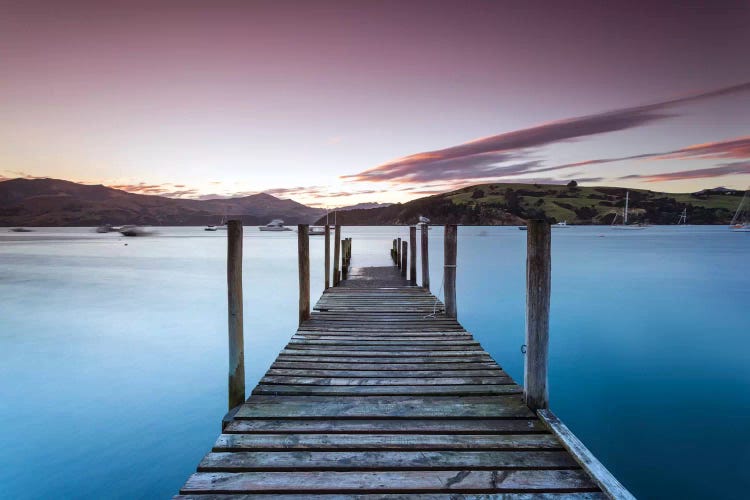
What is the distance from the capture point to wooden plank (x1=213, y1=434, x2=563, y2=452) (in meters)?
3.39

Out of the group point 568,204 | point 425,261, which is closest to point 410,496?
point 425,261

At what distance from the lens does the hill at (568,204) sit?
134000mm

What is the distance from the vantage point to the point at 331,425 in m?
3.77

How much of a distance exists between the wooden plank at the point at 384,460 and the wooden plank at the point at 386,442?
0.06m

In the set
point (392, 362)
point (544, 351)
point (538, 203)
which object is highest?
point (538, 203)

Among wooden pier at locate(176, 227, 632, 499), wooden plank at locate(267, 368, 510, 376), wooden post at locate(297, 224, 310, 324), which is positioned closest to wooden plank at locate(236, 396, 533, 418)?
wooden pier at locate(176, 227, 632, 499)

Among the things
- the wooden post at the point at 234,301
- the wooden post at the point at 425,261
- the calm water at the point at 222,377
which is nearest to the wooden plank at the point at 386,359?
the wooden post at the point at 234,301

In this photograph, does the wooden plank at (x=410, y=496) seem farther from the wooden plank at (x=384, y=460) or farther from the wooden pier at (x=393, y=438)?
the wooden plank at (x=384, y=460)

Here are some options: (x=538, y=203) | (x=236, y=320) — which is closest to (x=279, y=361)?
(x=236, y=320)

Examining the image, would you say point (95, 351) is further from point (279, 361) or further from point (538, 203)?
point (538, 203)

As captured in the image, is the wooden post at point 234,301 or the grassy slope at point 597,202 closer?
the wooden post at point 234,301

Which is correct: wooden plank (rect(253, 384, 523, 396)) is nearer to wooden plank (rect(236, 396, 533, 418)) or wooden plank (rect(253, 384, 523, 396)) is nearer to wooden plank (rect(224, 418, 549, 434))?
wooden plank (rect(236, 396, 533, 418))

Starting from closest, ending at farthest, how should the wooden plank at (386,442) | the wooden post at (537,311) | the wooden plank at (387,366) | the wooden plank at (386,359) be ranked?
the wooden plank at (386,442), the wooden post at (537,311), the wooden plank at (387,366), the wooden plank at (386,359)

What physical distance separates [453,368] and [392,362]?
818mm
